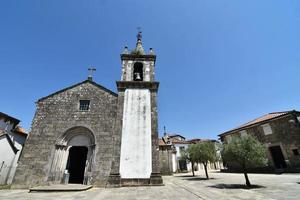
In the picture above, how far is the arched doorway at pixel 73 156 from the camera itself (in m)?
12.3

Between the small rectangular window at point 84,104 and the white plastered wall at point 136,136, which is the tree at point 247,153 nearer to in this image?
the white plastered wall at point 136,136

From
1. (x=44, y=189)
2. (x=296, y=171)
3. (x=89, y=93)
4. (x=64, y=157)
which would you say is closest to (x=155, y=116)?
(x=89, y=93)

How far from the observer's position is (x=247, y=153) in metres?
10.6

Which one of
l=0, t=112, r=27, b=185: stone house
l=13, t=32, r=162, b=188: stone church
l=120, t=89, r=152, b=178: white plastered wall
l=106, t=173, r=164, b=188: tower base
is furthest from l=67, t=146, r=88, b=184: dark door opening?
l=0, t=112, r=27, b=185: stone house

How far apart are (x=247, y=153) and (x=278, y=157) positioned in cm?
1407

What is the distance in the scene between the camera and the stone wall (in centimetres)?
1194

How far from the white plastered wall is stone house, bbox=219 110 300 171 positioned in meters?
10.2

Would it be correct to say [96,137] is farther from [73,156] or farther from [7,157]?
[7,157]

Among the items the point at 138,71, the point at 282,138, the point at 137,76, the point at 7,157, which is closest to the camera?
the point at 7,157

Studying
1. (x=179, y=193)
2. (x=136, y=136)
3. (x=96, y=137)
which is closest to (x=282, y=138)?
(x=179, y=193)

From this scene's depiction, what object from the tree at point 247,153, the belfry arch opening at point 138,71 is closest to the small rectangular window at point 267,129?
the tree at point 247,153

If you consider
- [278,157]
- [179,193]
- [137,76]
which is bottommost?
[179,193]

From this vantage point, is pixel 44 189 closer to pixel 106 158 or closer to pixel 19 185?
pixel 19 185

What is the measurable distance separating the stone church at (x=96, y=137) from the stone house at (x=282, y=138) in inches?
417
